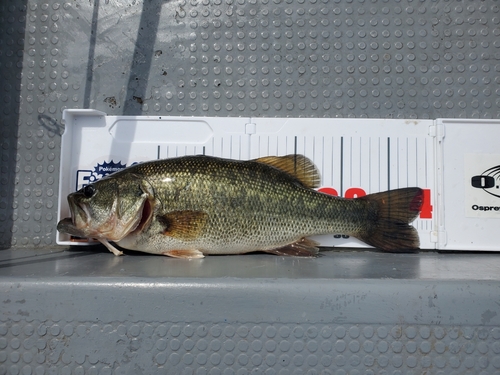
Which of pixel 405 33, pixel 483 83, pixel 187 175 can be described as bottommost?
pixel 187 175

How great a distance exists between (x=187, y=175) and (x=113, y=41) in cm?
134

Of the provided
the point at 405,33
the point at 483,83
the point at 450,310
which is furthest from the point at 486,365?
the point at 405,33

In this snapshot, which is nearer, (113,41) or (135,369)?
(135,369)

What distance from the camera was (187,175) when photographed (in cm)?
211

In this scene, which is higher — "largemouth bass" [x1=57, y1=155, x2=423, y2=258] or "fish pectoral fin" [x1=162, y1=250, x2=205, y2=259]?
"largemouth bass" [x1=57, y1=155, x2=423, y2=258]

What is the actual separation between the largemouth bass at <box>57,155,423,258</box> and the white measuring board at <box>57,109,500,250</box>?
0.25 metres

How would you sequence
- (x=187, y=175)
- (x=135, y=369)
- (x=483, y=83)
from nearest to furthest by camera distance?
(x=135, y=369), (x=187, y=175), (x=483, y=83)

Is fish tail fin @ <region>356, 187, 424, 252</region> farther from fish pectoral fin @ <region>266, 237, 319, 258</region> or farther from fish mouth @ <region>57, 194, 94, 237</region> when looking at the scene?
fish mouth @ <region>57, 194, 94, 237</region>

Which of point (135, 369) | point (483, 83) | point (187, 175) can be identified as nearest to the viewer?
point (135, 369)

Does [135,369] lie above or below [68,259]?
below

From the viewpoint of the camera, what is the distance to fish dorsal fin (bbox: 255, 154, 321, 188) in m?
2.31

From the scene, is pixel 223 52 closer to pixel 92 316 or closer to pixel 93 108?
pixel 93 108

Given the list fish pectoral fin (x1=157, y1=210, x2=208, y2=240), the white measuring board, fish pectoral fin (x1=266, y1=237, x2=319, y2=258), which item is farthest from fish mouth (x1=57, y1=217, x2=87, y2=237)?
fish pectoral fin (x1=266, y1=237, x2=319, y2=258)

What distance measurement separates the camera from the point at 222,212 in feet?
6.89
